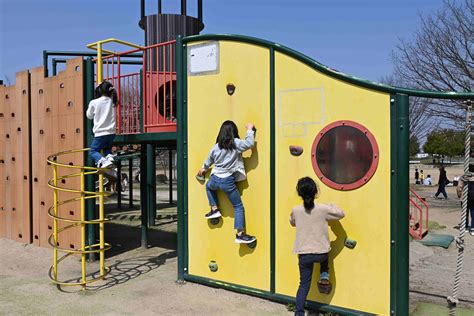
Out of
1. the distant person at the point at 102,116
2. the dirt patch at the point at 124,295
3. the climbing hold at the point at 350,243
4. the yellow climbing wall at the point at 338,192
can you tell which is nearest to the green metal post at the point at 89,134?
the dirt patch at the point at 124,295

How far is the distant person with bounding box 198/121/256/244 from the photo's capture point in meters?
5.20

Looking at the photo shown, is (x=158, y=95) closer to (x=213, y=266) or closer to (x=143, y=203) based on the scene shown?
(x=213, y=266)

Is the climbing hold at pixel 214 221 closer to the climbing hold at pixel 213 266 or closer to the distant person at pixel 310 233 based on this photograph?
the climbing hold at pixel 213 266

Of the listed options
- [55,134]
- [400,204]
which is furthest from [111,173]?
[400,204]

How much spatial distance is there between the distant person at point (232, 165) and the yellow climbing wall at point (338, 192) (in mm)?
393

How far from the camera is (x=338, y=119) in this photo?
15.3ft

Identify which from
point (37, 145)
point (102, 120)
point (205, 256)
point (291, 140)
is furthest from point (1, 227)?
point (291, 140)

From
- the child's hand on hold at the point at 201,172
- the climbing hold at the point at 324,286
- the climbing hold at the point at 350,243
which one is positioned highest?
the child's hand on hold at the point at 201,172

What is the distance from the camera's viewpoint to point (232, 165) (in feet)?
17.4

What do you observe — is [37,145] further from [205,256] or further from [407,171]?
[407,171]

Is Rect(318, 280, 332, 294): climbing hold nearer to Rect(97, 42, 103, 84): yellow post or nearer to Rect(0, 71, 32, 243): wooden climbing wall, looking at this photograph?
Rect(97, 42, 103, 84): yellow post

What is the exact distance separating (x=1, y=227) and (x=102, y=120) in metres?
4.84

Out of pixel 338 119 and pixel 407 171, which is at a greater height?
pixel 338 119

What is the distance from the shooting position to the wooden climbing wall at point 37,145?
7316mm
